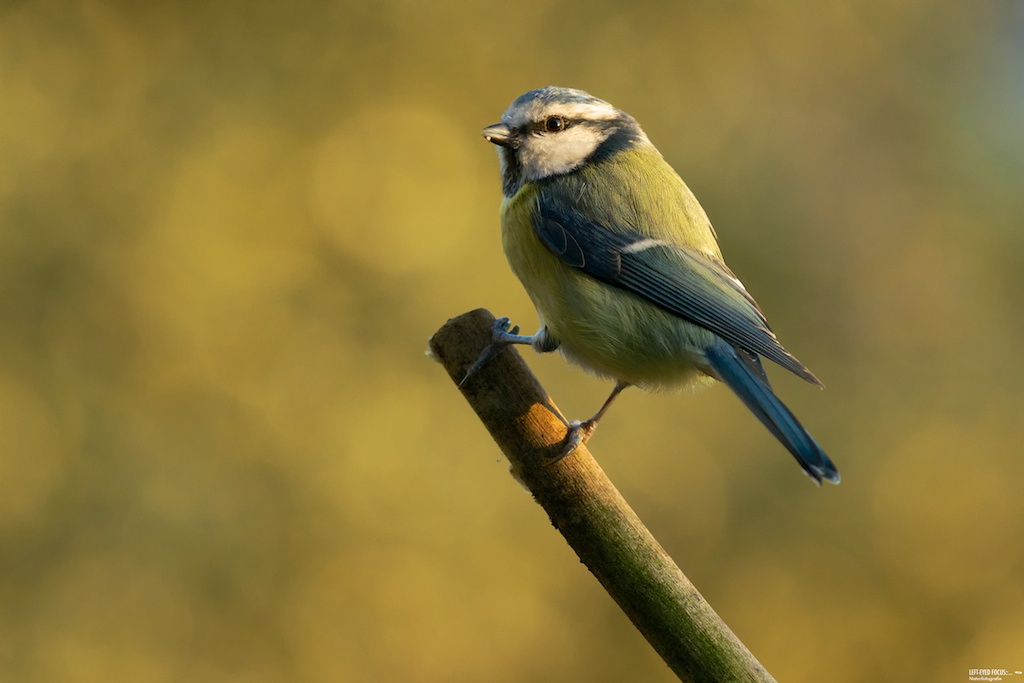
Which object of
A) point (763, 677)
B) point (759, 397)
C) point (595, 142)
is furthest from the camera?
point (595, 142)

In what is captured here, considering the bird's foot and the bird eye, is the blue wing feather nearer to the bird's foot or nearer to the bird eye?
the bird eye

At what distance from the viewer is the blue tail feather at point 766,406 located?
157 cm

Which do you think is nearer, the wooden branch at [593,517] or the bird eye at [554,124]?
the wooden branch at [593,517]

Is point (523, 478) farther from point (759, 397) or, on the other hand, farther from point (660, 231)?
point (660, 231)

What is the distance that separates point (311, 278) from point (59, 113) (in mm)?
1086

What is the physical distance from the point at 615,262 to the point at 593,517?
26.3 inches

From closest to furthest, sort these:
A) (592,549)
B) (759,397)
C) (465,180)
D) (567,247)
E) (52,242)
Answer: (592,549) → (759,397) → (567,247) → (52,242) → (465,180)

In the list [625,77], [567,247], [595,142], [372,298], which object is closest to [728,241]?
[625,77]

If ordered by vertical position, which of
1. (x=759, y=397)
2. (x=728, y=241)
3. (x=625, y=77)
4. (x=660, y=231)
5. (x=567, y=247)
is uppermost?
(x=625, y=77)

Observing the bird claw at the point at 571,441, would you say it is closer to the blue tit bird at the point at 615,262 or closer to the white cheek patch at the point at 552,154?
the blue tit bird at the point at 615,262

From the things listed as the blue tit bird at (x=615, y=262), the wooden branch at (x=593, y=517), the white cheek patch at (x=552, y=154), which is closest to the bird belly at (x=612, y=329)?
the blue tit bird at (x=615, y=262)

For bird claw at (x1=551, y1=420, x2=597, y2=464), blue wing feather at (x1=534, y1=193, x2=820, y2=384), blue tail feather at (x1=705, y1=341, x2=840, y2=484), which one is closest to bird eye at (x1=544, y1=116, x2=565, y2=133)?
blue wing feather at (x1=534, y1=193, x2=820, y2=384)

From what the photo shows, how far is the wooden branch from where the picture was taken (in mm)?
1390

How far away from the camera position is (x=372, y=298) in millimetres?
3605
